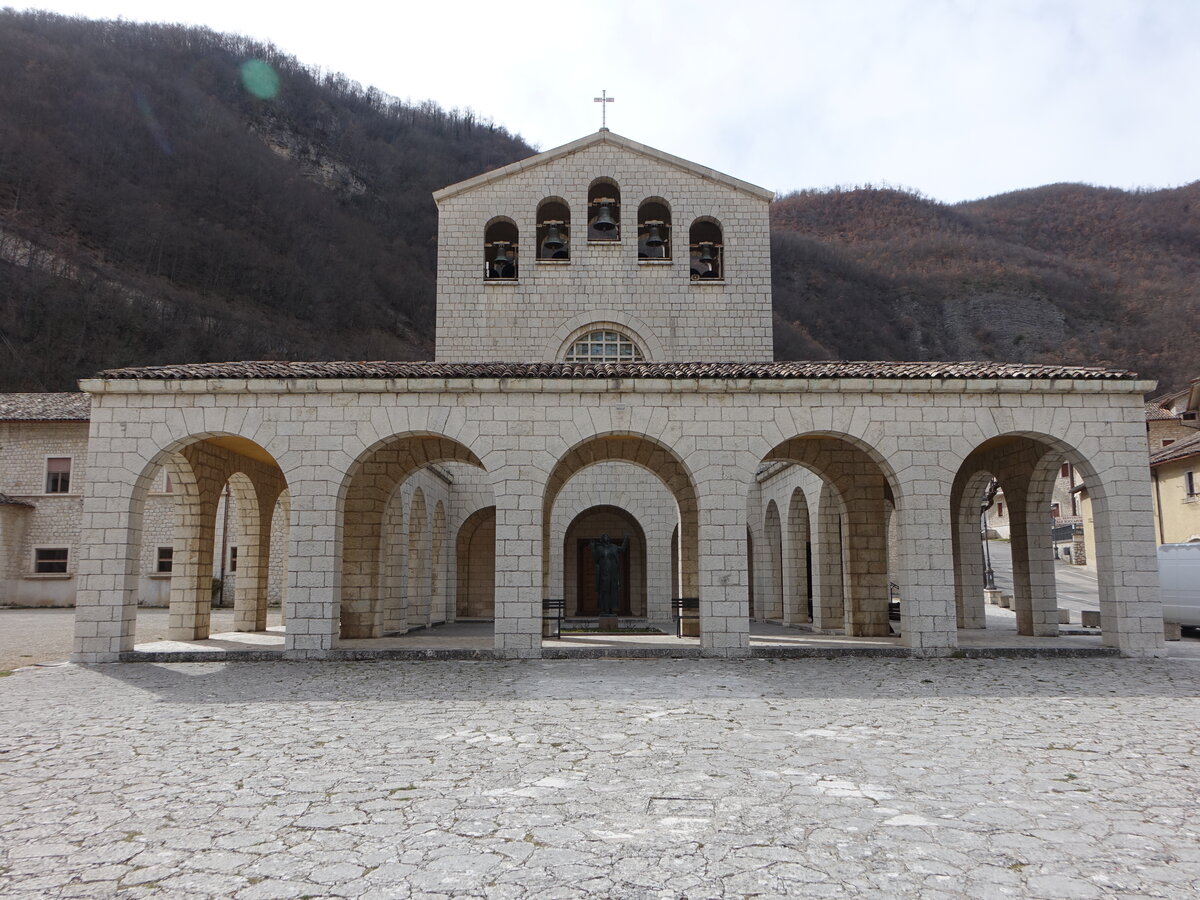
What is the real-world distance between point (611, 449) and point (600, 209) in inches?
257

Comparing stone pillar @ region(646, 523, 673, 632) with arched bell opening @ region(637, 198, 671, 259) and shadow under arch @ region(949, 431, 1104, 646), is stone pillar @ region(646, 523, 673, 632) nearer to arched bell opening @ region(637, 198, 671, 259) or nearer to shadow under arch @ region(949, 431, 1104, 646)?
shadow under arch @ region(949, 431, 1104, 646)

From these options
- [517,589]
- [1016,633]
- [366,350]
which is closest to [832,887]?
[517,589]

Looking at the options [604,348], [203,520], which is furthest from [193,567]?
[604,348]

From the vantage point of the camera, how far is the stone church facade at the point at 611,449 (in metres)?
12.2

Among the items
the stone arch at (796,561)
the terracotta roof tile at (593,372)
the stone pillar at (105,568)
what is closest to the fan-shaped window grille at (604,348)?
the stone arch at (796,561)

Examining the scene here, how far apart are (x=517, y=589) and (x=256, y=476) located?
7533mm

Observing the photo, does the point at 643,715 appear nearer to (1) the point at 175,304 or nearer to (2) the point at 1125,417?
(2) the point at 1125,417

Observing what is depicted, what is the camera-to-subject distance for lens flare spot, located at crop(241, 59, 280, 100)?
76.6 m

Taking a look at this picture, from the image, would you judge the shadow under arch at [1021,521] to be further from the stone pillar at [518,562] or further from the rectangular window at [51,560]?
the rectangular window at [51,560]

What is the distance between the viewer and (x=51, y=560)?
28047 mm

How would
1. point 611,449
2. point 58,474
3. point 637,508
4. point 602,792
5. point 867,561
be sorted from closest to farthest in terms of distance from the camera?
point 602,792, point 867,561, point 611,449, point 637,508, point 58,474

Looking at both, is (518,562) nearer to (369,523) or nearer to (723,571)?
(723,571)

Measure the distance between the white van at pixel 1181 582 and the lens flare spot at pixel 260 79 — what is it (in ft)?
267

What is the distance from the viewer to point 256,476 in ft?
54.9
